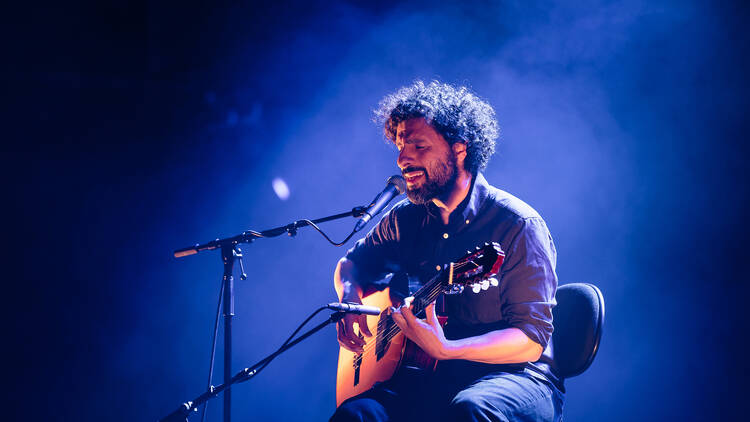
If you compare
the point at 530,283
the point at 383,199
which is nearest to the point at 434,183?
the point at 383,199

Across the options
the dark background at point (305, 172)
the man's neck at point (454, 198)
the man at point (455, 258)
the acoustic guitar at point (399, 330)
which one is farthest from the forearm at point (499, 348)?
the dark background at point (305, 172)

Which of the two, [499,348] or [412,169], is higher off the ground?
[412,169]

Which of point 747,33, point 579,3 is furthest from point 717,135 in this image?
point 579,3

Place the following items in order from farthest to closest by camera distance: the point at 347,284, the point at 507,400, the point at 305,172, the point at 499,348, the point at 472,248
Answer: the point at 305,172
the point at 347,284
the point at 472,248
the point at 499,348
the point at 507,400

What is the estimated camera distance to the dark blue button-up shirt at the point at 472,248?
223 centimetres

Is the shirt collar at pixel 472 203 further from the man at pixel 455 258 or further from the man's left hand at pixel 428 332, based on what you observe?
the man's left hand at pixel 428 332

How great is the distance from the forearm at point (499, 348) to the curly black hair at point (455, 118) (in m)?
1.04

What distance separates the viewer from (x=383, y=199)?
257 cm

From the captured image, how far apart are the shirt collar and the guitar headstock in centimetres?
57

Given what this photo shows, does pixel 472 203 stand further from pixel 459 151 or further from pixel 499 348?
pixel 499 348

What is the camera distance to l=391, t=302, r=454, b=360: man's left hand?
2174 mm

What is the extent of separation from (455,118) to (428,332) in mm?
1286

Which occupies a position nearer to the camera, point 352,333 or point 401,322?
point 401,322

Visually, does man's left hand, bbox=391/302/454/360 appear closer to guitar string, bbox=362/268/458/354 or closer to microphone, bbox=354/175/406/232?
guitar string, bbox=362/268/458/354
